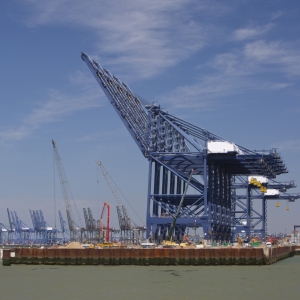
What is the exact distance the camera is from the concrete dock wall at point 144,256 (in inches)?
2844

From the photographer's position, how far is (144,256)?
241ft

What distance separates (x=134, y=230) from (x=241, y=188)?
2446 centimetres
